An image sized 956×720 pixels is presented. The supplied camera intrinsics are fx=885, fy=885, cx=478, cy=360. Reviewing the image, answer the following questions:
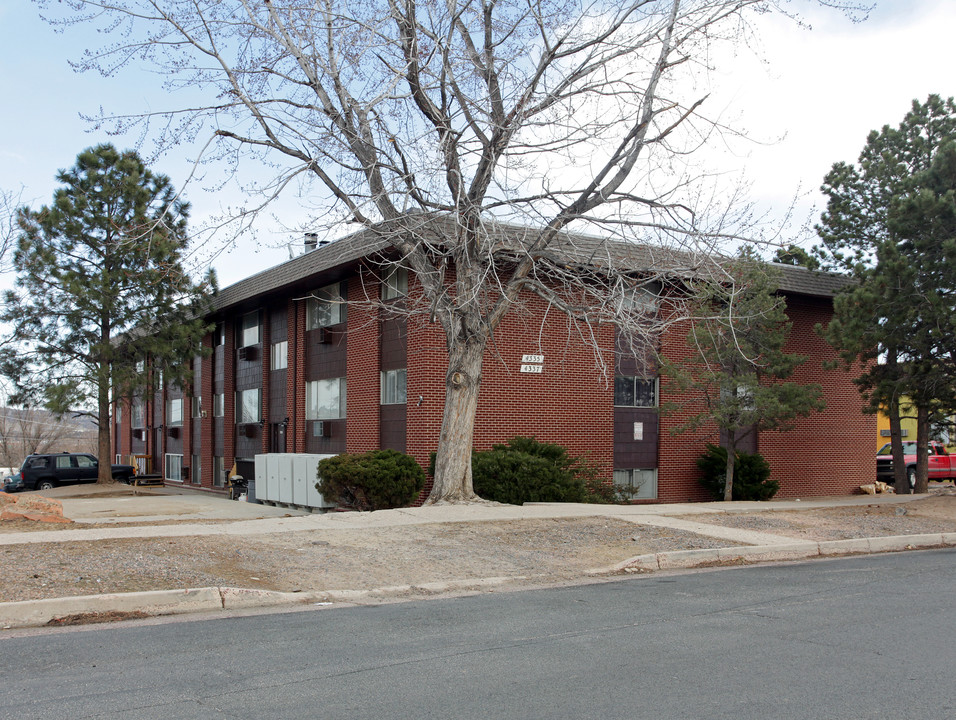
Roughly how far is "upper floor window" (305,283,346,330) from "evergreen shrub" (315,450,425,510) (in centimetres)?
674

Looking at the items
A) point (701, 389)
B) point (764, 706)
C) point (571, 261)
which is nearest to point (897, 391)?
point (701, 389)

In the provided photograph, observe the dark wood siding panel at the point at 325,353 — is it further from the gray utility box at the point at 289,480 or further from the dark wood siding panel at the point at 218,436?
the dark wood siding panel at the point at 218,436

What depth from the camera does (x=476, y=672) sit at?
241 inches

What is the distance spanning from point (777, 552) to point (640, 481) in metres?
11.9

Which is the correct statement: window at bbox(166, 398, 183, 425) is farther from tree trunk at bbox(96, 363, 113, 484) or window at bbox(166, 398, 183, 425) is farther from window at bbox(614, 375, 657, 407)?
window at bbox(614, 375, 657, 407)

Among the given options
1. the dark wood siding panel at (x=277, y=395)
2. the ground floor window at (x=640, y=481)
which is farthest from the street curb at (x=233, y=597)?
the dark wood siding panel at (x=277, y=395)

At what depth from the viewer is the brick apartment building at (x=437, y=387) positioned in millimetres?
21922

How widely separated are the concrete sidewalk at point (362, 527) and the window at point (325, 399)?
426 cm

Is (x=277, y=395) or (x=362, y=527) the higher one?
(x=277, y=395)

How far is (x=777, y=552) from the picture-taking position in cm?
1283

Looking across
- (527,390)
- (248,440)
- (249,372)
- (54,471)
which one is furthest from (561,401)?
(54,471)

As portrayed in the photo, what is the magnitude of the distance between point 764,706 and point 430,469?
16.0 meters

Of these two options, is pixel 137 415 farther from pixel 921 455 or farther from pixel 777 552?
pixel 777 552

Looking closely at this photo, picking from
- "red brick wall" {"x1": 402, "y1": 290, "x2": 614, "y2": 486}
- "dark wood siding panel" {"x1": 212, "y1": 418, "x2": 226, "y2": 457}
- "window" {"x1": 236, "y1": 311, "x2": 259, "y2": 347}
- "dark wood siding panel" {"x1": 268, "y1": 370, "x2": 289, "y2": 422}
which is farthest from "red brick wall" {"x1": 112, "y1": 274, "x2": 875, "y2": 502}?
"dark wood siding panel" {"x1": 212, "y1": 418, "x2": 226, "y2": 457}
